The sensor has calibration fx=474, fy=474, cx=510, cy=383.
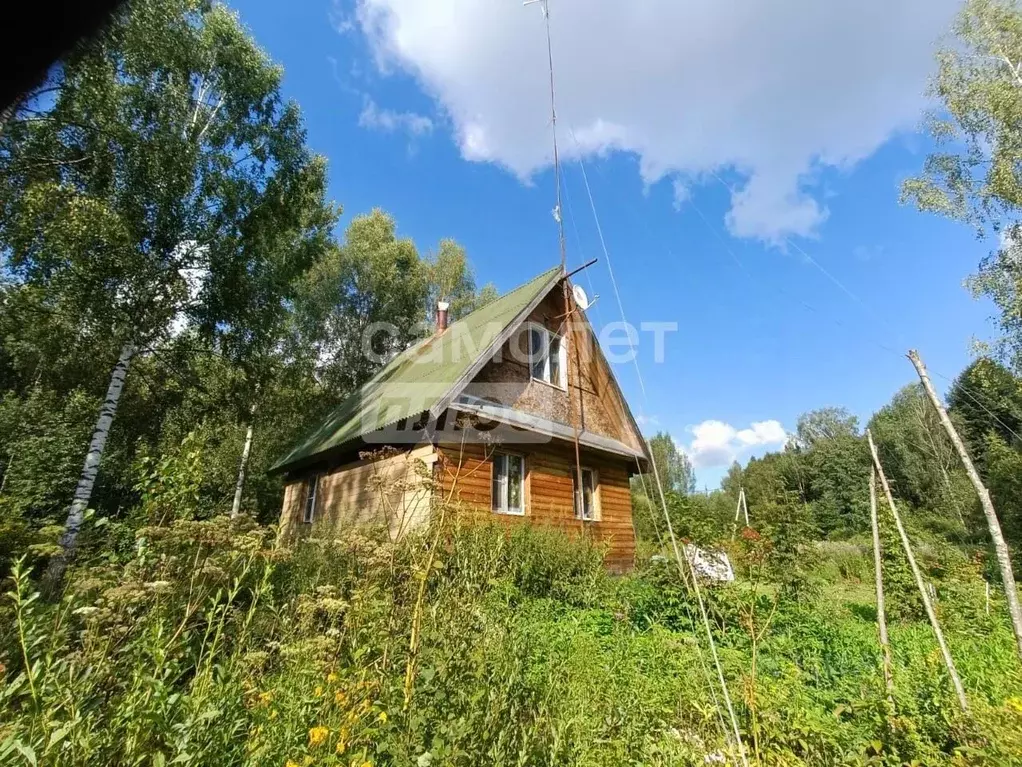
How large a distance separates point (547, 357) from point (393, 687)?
9875 mm

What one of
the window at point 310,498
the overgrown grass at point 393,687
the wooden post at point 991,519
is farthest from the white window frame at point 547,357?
the wooden post at point 991,519

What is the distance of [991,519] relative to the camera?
3518mm

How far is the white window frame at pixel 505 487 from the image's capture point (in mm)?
10023

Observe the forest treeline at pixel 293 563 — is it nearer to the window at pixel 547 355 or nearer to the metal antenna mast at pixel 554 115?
the window at pixel 547 355

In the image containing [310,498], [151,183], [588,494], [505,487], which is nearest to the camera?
[151,183]

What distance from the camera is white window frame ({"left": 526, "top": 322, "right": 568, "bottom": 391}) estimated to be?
38.0 feet

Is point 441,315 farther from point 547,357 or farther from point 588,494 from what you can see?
point 588,494

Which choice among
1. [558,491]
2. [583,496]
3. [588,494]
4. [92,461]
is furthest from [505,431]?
[92,461]

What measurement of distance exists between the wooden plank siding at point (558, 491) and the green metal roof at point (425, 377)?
1280 mm

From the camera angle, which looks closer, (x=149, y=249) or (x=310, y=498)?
(x=149, y=249)

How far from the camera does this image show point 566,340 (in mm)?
12625

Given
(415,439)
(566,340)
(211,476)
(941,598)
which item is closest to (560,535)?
(415,439)

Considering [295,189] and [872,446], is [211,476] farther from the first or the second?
[872,446]

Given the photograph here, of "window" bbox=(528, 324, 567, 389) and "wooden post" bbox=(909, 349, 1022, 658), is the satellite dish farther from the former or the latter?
"wooden post" bbox=(909, 349, 1022, 658)
